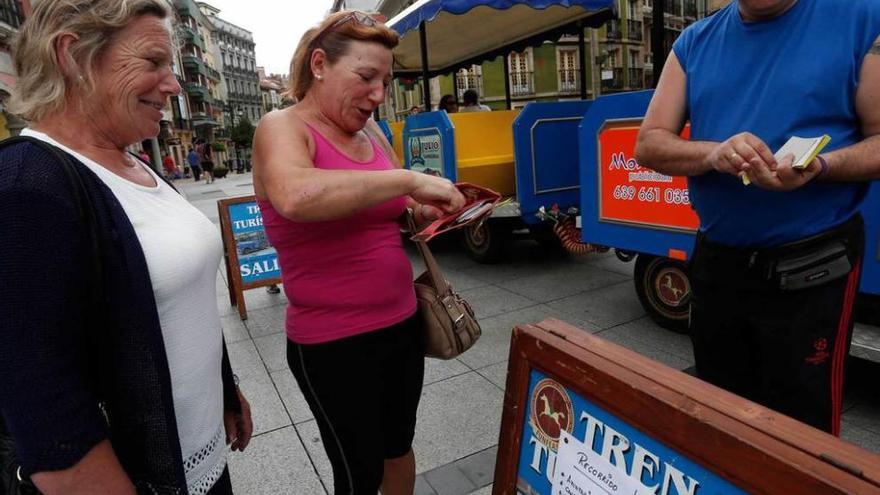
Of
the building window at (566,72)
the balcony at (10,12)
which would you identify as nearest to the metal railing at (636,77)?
the building window at (566,72)

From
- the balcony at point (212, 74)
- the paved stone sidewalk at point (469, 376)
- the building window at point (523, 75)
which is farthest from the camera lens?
the balcony at point (212, 74)

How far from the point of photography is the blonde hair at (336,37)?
151cm

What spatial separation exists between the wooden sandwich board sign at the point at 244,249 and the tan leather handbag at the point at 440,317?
11.7 ft

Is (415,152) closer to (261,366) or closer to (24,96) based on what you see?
(261,366)

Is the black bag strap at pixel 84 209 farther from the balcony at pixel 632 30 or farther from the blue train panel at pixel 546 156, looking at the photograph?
the balcony at pixel 632 30

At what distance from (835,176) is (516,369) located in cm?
101

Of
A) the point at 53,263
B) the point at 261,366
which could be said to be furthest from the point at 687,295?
the point at 53,263

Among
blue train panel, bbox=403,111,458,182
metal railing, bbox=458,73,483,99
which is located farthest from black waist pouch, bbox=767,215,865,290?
metal railing, bbox=458,73,483,99

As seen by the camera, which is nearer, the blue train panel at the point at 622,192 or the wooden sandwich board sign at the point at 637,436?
the wooden sandwich board sign at the point at 637,436

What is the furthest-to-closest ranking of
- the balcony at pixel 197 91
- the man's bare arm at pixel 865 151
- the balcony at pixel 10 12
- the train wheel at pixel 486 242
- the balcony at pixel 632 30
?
the balcony at pixel 197 91 → the balcony at pixel 632 30 → the balcony at pixel 10 12 → the train wheel at pixel 486 242 → the man's bare arm at pixel 865 151

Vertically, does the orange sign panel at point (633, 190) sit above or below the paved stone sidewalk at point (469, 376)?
above

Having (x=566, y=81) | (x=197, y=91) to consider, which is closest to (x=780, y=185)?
(x=566, y=81)

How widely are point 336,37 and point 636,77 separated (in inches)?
1738

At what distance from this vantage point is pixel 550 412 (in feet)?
3.79
